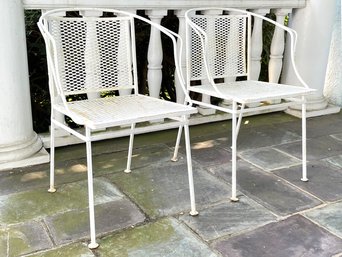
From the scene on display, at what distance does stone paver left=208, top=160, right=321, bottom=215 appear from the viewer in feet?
7.17

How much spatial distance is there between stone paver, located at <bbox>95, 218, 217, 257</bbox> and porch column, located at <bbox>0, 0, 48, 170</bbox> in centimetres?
100

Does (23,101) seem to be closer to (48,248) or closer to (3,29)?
(3,29)

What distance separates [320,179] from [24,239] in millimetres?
1587

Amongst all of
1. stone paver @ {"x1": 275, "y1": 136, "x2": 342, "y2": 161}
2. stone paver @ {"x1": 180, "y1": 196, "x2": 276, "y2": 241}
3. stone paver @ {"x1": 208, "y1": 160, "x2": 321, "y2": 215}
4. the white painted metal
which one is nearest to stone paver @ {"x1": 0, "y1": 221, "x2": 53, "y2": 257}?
stone paver @ {"x1": 180, "y1": 196, "x2": 276, "y2": 241}

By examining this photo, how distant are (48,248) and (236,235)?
78 cm

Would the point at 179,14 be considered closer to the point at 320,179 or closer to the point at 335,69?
the point at 320,179

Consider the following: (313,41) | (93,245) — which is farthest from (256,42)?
(93,245)

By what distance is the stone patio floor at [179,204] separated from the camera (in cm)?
183

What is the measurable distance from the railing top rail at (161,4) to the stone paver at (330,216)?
161 cm

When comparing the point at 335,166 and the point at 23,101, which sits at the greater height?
the point at 23,101

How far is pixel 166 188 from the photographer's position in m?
2.36

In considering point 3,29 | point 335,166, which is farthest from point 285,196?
point 3,29

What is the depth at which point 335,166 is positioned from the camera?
106 inches

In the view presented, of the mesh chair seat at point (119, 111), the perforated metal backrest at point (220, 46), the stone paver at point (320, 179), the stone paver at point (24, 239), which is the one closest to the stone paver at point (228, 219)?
the stone paver at point (320, 179)
